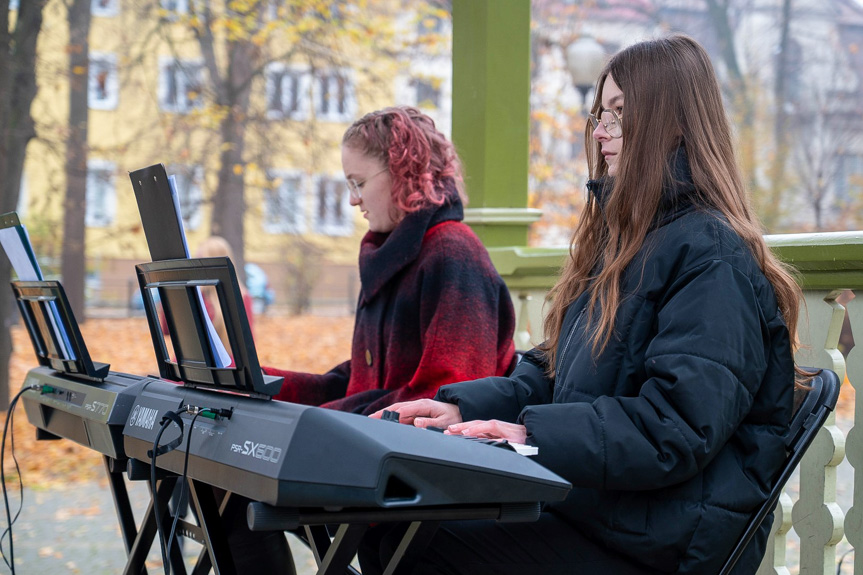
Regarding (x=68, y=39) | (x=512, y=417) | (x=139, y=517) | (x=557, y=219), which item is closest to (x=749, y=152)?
(x=557, y=219)

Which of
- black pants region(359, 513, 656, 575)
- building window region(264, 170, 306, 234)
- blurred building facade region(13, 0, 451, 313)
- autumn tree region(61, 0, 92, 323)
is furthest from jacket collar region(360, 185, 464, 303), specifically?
building window region(264, 170, 306, 234)

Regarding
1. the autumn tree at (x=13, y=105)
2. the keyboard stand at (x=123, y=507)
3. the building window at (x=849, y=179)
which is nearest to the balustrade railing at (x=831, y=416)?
the keyboard stand at (x=123, y=507)

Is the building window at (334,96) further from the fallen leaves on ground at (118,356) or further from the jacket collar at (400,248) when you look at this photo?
the jacket collar at (400,248)

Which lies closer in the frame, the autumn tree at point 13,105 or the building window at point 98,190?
the autumn tree at point 13,105

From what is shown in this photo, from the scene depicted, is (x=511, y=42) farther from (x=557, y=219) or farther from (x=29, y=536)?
(x=557, y=219)

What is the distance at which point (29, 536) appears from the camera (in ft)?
17.9

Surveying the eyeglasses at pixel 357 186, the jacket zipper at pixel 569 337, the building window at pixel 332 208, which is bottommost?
the building window at pixel 332 208

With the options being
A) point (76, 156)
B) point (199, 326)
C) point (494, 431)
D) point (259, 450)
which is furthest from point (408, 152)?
point (76, 156)

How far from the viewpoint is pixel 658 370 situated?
185 centimetres

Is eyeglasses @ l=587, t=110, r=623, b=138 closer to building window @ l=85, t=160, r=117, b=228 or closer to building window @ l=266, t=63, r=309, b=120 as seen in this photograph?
building window @ l=85, t=160, r=117, b=228

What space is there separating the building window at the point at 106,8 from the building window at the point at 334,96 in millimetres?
2653

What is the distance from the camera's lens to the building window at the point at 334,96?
13.0 meters

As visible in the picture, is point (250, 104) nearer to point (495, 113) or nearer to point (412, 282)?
point (495, 113)

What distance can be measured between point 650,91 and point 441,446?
0.99 metres
